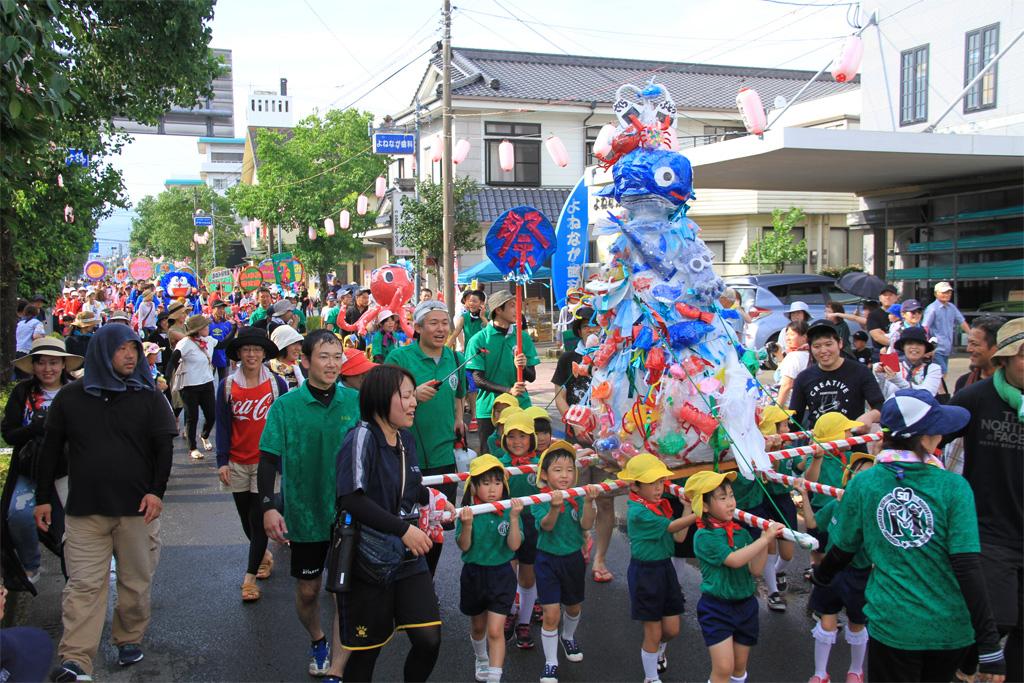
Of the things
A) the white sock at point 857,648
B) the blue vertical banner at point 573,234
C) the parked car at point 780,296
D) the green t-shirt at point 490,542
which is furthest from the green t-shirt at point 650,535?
the blue vertical banner at point 573,234

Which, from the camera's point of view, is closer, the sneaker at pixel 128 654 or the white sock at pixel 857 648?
the white sock at pixel 857 648

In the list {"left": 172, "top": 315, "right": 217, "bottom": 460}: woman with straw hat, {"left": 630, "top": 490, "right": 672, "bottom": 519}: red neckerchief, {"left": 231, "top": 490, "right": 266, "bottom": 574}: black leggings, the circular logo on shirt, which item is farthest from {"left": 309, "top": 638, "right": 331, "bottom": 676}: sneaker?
{"left": 172, "top": 315, "right": 217, "bottom": 460}: woman with straw hat

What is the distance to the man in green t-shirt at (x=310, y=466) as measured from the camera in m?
4.48

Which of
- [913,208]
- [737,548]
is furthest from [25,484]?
[913,208]

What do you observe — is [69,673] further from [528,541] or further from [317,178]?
[317,178]

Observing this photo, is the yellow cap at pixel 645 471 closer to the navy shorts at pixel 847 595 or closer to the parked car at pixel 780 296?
the navy shorts at pixel 847 595

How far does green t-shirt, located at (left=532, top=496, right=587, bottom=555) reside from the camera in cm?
461

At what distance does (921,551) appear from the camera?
3.16 meters

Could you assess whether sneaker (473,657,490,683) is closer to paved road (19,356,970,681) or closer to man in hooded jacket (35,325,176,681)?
paved road (19,356,970,681)

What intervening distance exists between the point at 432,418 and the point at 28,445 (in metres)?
2.48

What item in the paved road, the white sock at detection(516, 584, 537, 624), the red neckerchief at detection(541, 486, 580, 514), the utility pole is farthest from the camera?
the utility pole

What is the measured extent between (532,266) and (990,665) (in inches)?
229

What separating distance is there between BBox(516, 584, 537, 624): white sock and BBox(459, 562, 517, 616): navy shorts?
0.62 metres

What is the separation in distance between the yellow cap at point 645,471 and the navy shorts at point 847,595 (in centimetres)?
98
